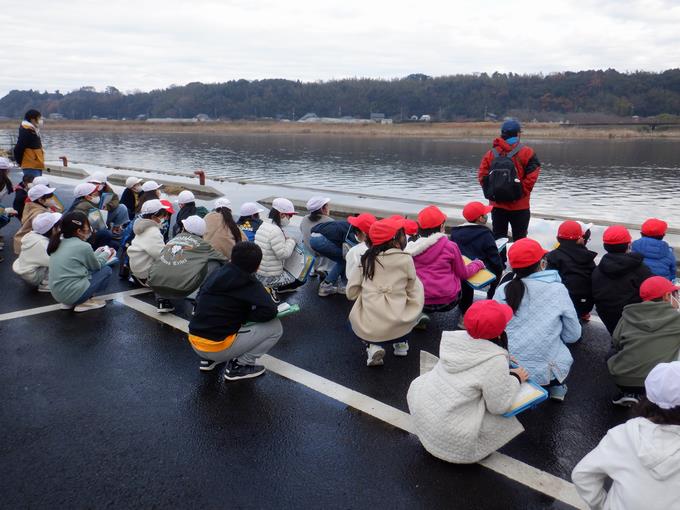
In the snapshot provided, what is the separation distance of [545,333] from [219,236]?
3819 millimetres

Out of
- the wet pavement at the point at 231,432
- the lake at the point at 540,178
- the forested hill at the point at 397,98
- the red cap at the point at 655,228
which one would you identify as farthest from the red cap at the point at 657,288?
the forested hill at the point at 397,98

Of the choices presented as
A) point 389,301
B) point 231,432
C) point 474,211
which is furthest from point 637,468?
point 474,211

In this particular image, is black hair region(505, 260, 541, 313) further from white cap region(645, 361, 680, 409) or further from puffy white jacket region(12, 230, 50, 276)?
puffy white jacket region(12, 230, 50, 276)

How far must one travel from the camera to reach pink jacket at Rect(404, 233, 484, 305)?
16.3 feet

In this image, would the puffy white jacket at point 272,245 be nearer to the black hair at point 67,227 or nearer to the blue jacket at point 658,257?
the black hair at point 67,227

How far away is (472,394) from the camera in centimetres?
314

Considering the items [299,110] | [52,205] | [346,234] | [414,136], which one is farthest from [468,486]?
[299,110]

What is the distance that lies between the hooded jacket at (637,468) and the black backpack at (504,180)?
4.46 meters

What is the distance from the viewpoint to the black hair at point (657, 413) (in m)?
2.32

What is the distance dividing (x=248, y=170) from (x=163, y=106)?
13328 centimetres

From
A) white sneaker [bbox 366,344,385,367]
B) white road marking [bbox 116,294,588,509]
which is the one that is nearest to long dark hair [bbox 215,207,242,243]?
white road marking [bbox 116,294,588,509]

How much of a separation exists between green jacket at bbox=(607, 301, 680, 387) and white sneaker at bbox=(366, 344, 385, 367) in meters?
1.71

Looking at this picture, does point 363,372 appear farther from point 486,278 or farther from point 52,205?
point 52,205

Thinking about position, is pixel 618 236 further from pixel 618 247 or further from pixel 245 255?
pixel 245 255
